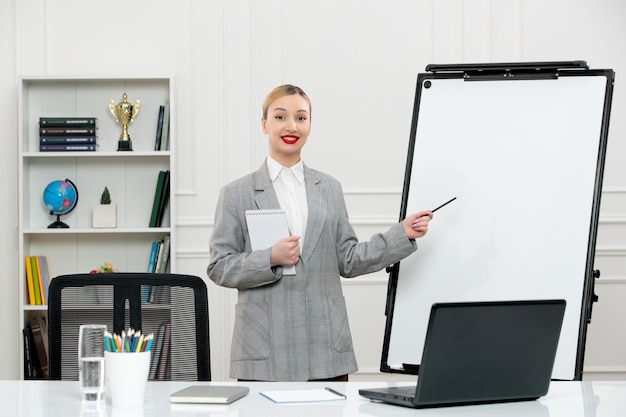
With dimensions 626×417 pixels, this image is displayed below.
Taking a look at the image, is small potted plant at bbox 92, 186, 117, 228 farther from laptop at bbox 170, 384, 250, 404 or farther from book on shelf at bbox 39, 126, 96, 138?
laptop at bbox 170, 384, 250, 404

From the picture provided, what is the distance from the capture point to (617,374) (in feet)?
13.8

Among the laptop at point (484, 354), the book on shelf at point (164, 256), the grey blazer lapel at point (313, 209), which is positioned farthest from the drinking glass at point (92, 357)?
the book on shelf at point (164, 256)

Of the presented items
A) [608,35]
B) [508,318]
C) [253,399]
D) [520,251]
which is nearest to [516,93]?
[520,251]

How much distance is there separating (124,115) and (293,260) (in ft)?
6.64

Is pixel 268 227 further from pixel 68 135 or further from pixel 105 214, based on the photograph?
pixel 68 135

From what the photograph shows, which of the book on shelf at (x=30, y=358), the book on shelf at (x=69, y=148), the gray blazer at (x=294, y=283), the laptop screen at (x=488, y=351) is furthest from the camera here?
the book on shelf at (x=69, y=148)

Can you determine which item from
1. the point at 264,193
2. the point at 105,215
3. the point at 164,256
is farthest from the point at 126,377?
the point at 105,215

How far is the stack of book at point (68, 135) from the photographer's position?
4.10 m

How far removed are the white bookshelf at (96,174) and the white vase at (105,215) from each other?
87mm

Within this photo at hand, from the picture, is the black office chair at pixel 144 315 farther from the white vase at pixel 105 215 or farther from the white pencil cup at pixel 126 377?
the white vase at pixel 105 215

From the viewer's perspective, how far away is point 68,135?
13.5ft

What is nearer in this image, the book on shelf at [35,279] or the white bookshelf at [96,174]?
the book on shelf at [35,279]

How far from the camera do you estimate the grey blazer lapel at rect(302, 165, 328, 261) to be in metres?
2.54

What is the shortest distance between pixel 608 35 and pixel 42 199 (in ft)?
10.2
